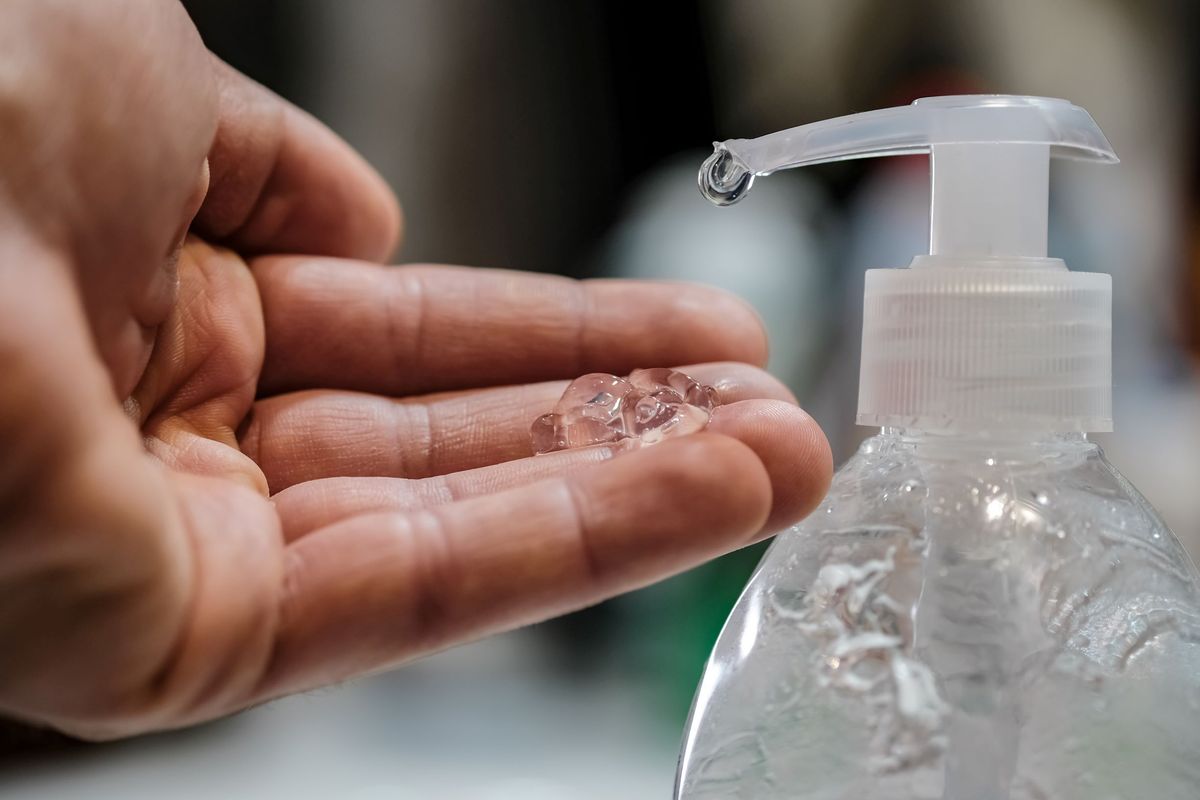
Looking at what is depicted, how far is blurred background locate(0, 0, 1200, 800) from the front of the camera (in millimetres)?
915

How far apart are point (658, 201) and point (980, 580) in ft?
1.99

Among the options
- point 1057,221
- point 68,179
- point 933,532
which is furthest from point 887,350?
point 1057,221

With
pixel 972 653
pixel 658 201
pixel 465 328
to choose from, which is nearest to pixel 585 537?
pixel 972 653

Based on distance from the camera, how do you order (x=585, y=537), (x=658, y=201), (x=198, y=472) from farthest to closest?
(x=658, y=201) → (x=198, y=472) → (x=585, y=537)

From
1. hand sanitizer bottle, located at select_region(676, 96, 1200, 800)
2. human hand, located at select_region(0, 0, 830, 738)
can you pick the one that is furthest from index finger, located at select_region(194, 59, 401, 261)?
hand sanitizer bottle, located at select_region(676, 96, 1200, 800)

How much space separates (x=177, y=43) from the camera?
0.48 metres

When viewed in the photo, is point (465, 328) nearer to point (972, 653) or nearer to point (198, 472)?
point (198, 472)

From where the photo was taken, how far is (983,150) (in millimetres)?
457

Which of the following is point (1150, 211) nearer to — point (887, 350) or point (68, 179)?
point (887, 350)

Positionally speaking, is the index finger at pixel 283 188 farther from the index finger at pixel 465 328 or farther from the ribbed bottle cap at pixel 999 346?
the ribbed bottle cap at pixel 999 346

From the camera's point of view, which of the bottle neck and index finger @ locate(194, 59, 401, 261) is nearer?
the bottle neck

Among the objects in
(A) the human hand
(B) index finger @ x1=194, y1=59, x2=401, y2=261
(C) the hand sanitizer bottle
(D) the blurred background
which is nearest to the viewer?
(A) the human hand

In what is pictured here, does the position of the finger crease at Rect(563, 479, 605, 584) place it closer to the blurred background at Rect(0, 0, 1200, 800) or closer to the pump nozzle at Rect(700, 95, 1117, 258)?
the pump nozzle at Rect(700, 95, 1117, 258)

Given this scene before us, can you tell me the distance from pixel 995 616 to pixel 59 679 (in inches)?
13.7
